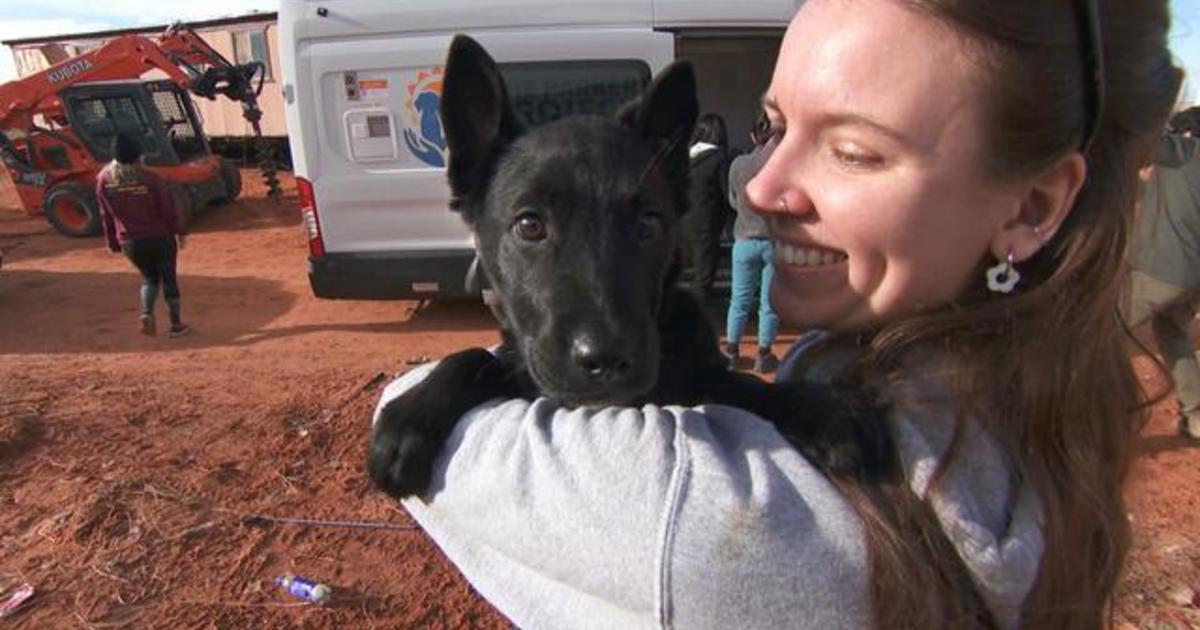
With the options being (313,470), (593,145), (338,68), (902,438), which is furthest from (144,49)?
(902,438)

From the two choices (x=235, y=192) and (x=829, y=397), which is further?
(x=235, y=192)

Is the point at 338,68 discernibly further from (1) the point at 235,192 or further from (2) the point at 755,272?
(1) the point at 235,192

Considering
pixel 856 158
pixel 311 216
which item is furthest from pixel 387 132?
pixel 856 158

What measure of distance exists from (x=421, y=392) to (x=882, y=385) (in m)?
0.92

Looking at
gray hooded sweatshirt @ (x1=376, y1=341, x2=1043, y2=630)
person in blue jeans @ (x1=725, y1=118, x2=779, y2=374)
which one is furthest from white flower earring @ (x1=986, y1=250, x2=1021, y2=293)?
person in blue jeans @ (x1=725, y1=118, x2=779, y2=374)

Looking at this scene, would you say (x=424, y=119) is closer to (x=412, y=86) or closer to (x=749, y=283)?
(x=412, y=86)

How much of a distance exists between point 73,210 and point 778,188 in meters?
18.5

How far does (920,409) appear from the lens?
132 centimetres

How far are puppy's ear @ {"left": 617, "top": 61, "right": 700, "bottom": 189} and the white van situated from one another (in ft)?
Result: 14.6

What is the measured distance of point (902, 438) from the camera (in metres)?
1.31

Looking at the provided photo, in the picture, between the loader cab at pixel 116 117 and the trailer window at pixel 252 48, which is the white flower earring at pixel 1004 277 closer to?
the loader cab at pixel 116 117

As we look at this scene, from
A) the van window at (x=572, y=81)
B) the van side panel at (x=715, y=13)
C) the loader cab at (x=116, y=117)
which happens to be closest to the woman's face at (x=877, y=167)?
the van window at (x=572, y=81)

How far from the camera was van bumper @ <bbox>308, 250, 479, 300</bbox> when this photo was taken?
816cm

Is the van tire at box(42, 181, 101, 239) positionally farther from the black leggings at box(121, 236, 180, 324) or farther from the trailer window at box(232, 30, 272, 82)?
the trailer window at box(232, 30, 272, 82)
